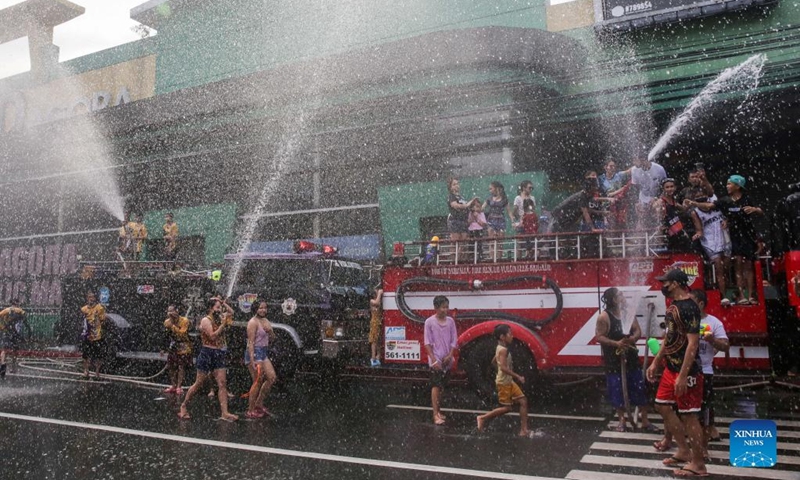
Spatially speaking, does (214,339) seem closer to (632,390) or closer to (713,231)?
(632,390)

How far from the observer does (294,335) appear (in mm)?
9328

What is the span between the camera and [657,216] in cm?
798

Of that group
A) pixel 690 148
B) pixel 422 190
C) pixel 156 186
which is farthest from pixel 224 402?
pixel 156 186

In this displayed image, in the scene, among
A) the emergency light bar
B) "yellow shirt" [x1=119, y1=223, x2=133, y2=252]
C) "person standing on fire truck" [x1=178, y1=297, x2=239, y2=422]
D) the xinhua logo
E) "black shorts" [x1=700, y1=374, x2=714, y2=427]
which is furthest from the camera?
"yellow shirt" [x1=119, y1=223, x2=133, y2=252]

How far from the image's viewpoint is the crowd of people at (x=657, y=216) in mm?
7020

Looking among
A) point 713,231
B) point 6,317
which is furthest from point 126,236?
point 713,231

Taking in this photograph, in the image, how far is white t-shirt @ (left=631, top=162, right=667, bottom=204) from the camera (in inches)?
378

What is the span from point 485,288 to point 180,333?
534 cm

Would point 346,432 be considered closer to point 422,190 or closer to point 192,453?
point 192,453

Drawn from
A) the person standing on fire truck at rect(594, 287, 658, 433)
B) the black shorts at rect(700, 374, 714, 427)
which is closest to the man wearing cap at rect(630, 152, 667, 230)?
the person standing on fire truck at rect(594, 287, 658, 433)

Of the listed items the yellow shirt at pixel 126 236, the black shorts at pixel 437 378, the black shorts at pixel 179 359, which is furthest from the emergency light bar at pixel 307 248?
the yellow shirt at pixel 126 236

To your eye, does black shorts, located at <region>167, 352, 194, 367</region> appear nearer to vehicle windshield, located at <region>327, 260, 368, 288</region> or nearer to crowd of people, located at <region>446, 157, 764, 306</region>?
vehicle windshield, located at <region>327, 260, 368, 288</region>

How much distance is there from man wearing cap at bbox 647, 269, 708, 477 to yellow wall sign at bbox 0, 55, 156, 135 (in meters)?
19.0

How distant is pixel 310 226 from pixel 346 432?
1059 centimetres
